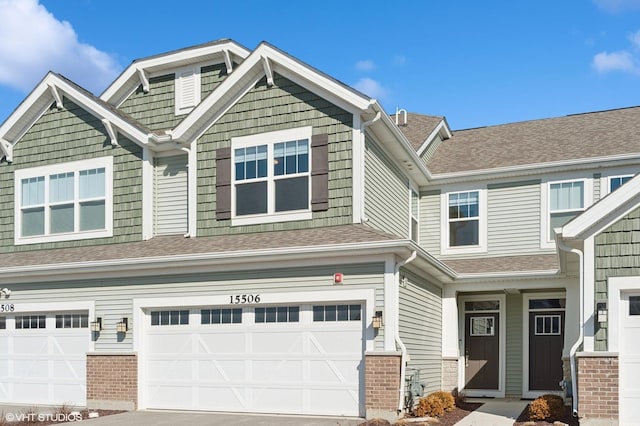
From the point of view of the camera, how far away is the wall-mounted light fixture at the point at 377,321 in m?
13.2

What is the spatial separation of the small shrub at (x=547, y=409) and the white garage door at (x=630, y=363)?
1.30 m

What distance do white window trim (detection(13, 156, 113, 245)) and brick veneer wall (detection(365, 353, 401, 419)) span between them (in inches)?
302

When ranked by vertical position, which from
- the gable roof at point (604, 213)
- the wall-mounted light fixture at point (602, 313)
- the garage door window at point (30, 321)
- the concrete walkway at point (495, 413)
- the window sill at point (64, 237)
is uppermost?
the gable roof at point (604, 213)

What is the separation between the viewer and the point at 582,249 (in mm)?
12438

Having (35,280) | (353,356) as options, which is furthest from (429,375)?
(35,280)

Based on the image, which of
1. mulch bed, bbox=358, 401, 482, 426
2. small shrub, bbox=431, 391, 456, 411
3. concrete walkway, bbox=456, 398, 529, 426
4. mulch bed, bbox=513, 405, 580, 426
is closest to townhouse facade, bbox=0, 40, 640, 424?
mulch bed, bbox=358, 401, 482, 426

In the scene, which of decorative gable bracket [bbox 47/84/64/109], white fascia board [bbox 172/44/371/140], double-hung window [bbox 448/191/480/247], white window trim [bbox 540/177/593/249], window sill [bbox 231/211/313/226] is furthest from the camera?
double-hung window [bbox 448/191/480/247]

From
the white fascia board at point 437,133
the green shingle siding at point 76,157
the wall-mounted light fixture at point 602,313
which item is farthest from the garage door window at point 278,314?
the white fascia board at point 437,133

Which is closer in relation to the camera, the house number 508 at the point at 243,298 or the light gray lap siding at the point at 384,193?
the house number 508 at the point at 243,298

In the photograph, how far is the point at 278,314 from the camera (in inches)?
571

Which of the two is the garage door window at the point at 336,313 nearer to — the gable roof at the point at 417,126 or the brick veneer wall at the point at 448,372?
the brick veneer wall at the point at 448,372

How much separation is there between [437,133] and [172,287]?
31.2 feet

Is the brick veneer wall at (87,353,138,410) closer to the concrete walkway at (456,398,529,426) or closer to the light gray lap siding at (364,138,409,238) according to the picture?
the light gray lap siding at (364,138,409,238)

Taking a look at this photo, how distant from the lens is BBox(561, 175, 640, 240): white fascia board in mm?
11672
